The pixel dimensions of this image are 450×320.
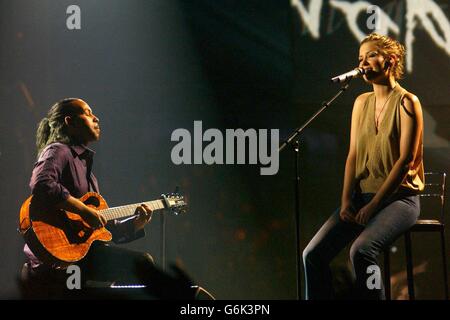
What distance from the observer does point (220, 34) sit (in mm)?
4359

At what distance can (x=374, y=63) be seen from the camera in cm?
315

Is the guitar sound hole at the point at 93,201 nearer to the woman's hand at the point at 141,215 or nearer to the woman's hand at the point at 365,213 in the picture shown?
the woman's hand at the point at 141,215

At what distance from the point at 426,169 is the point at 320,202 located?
2.60ft

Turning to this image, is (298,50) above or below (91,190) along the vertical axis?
above

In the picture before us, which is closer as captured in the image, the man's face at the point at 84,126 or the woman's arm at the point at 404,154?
the woman's arm at the point at 404,154

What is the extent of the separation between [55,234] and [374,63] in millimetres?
2051

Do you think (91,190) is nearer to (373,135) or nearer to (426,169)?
(373,135)

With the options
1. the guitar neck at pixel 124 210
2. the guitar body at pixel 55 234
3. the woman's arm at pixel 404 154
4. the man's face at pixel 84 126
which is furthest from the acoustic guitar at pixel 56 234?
the woman's arm at pixel 404 154

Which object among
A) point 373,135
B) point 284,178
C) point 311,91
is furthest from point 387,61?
point 284,178

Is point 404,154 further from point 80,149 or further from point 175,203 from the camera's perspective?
point 80,149

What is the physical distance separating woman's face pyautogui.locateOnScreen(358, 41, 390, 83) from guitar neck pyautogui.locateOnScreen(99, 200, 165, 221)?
1.67 meters

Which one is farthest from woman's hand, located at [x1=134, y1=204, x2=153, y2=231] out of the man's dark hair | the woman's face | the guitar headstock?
the woman's face

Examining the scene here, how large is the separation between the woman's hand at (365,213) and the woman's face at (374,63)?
28.1 inches

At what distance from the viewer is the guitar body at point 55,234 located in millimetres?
3406
